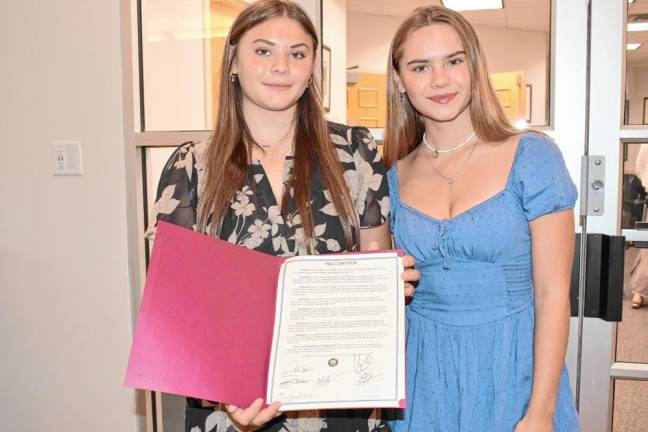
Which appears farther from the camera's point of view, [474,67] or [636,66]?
[636,66]

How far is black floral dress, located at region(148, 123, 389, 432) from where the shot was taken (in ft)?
4.00

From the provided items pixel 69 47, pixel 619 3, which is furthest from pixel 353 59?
pixel 69 47

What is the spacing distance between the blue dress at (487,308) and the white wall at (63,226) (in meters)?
1.29

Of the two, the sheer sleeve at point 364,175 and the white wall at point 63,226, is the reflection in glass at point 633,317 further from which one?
the white wall at point 63,226

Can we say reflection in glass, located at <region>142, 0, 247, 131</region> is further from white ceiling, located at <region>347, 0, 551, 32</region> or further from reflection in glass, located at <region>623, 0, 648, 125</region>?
reflection in glass, located at <region>623, 0, 648, 125</region>

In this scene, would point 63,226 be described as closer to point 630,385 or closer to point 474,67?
point 474,67

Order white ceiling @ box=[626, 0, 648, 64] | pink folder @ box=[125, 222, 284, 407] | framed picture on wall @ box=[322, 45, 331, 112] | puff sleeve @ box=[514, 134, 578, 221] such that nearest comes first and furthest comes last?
pink folder @ box=[125, 222, 284, 407], puff sleeve @ box=[514, 134, 578, 221], white ceiling @ box=[626, 0, 648, 64], framed picture on wall @ box=[322, 45, 331, 112]

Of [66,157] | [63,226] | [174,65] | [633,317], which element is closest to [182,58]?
[174,65]

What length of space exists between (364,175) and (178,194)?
0.42m

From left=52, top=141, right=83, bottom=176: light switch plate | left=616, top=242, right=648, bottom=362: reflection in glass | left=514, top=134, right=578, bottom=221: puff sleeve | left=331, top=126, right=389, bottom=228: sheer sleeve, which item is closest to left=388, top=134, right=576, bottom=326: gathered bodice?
left=514, top=134, right=578, bottom=221: puff sleeve

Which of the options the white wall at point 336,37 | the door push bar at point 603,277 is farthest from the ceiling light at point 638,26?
the white wall at point 336,37

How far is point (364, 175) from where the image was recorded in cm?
131

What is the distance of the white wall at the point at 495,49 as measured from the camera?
168cm

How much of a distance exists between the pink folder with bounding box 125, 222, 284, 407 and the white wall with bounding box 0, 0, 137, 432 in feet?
3.80
